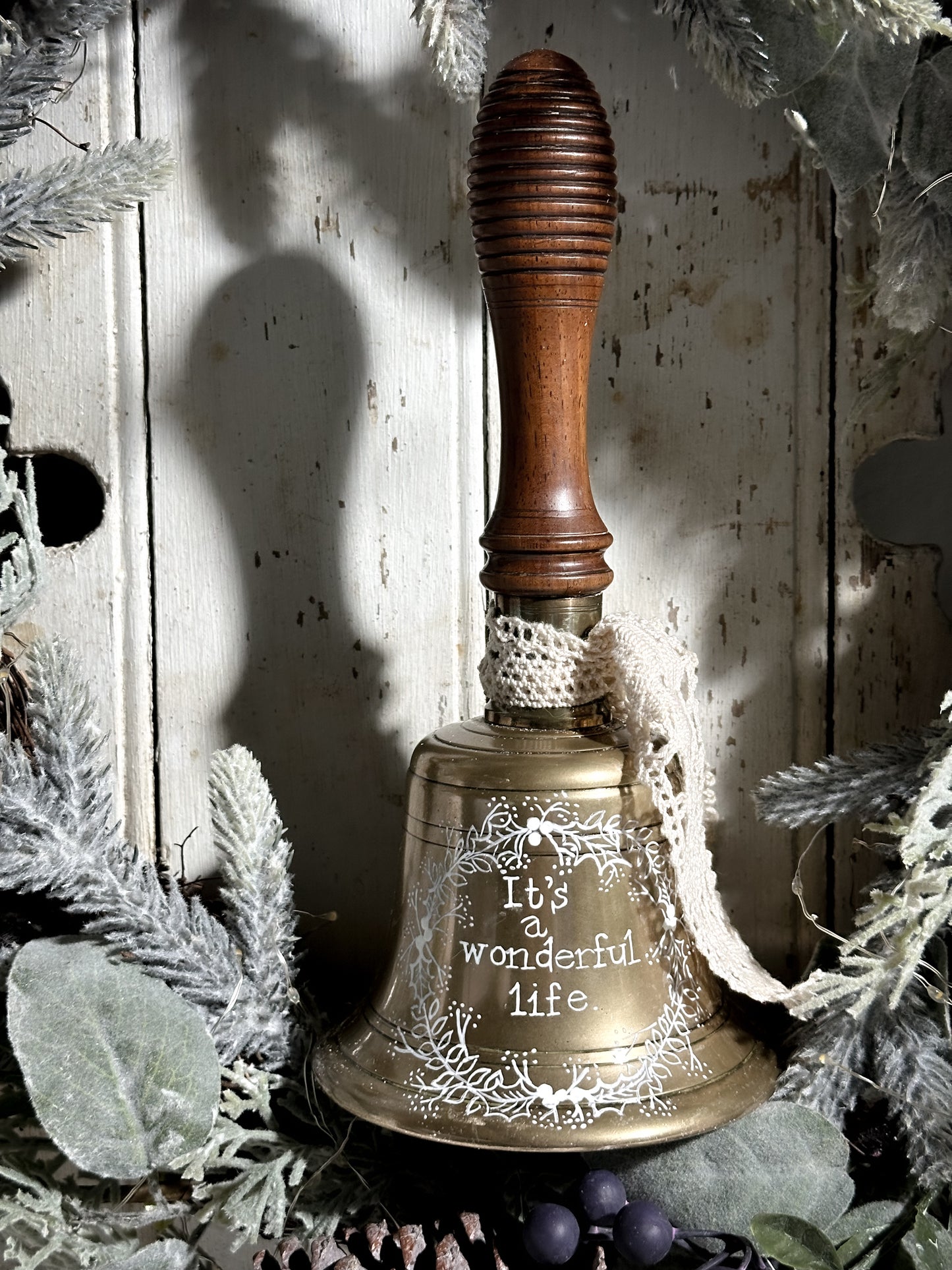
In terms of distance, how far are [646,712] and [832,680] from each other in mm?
218

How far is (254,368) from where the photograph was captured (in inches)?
30.1

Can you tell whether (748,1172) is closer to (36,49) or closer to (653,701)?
(653,701)

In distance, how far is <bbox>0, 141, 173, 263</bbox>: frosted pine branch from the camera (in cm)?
66

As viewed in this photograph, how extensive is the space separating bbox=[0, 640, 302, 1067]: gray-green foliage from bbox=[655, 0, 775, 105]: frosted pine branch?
47 centimetres

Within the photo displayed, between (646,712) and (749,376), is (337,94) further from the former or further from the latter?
(646,712)

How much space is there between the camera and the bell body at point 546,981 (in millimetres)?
570

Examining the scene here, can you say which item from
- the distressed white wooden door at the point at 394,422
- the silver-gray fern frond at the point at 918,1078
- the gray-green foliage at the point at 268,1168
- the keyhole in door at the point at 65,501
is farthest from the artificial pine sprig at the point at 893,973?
the keyhole in door at the point at 65,501

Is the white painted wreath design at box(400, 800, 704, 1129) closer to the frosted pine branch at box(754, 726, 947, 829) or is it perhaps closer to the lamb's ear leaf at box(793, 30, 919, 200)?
the frosted pine branch at box(754, 726, 947, 829)

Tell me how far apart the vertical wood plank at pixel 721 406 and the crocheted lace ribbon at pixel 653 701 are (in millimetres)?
130

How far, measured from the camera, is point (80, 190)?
2.16 feet

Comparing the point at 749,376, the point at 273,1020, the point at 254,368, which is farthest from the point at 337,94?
the point at 273,1020

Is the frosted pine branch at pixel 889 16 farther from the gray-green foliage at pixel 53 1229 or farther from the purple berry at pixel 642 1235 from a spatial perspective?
Answer: the gray-green foliage at pixel 53 1229

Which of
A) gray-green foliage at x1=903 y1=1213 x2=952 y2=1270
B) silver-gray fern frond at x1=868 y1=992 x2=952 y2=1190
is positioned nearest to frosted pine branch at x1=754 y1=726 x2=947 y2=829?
silver-gray fern frond at x1=868 y1=992 x2=952 y2=1190

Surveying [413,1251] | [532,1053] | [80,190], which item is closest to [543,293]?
[80,190]
